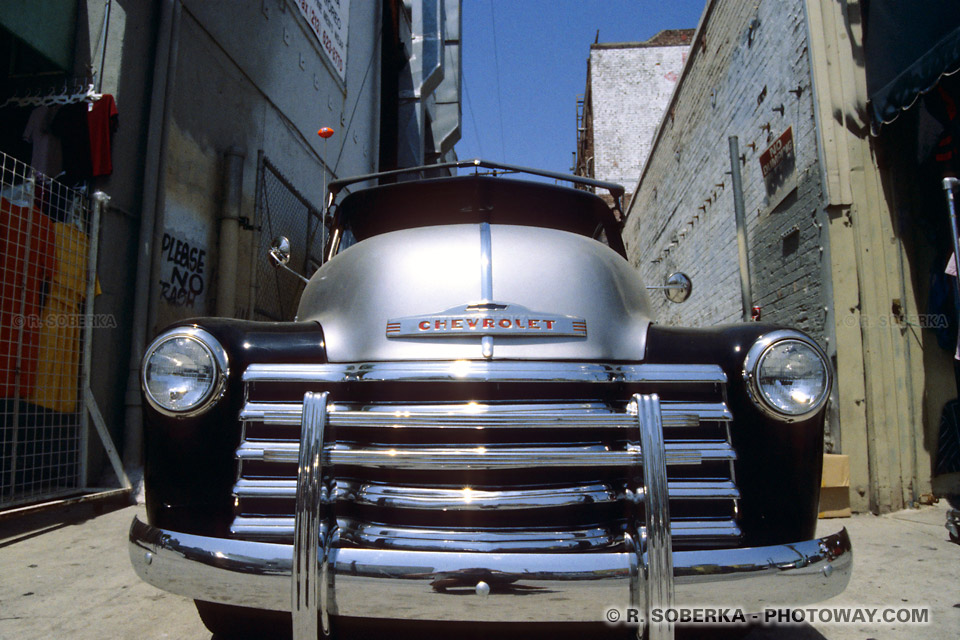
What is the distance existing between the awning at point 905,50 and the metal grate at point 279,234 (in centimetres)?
493

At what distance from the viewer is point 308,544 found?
137 cm

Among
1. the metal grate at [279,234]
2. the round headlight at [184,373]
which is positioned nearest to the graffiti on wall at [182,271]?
the metal grate at [279,234]

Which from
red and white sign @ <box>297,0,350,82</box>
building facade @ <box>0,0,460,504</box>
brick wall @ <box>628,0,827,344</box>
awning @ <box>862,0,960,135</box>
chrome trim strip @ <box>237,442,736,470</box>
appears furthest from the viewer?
red and white sign @ <box>297,0,350,82</box>

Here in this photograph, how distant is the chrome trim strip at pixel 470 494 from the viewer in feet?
4.88

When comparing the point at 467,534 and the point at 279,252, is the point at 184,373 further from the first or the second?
the point at 279,252

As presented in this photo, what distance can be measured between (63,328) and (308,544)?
3.49 m

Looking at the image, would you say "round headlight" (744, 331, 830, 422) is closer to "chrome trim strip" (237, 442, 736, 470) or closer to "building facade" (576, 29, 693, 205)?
"chrome trim strip" (237, 442, 736, 470)

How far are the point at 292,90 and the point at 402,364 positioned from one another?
7257 millimetres

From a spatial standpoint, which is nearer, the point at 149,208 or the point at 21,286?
the point at 21,286

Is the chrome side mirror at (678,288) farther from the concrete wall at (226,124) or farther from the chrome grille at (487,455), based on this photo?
the concrete wall at (226,124)

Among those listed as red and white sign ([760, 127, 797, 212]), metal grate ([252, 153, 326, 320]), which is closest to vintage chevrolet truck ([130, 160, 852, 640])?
red and white sign ([760, 127, 797, 212])

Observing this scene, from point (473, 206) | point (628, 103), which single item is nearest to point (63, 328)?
point (473, 206)

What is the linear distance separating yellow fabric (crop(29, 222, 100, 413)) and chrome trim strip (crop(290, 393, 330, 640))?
10.7 feet

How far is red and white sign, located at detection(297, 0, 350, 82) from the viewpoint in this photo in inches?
329
